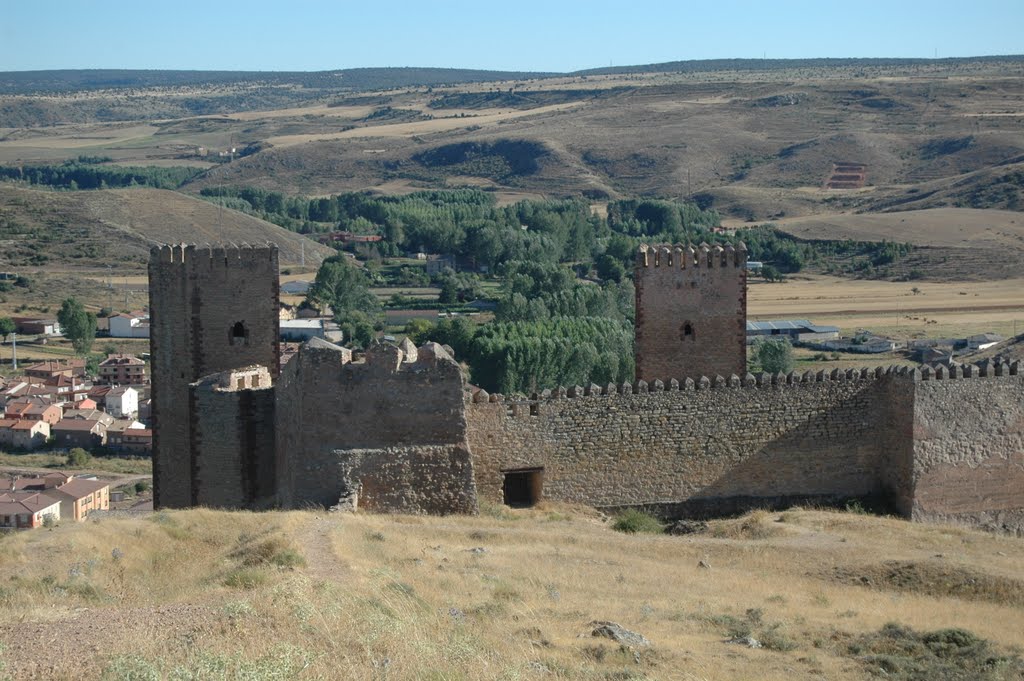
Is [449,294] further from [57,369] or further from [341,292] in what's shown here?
[57,369]

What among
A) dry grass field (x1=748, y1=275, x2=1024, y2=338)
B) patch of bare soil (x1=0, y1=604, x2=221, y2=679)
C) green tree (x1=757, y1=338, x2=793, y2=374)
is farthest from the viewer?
dry grass field (x1=748, y1=275, x2=1024, y2=338)

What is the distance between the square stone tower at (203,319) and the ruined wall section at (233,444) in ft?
3.03

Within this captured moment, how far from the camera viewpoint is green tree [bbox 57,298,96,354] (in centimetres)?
7594

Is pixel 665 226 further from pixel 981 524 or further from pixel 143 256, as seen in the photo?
pixel 981 524

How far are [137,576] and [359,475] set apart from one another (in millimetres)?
4624

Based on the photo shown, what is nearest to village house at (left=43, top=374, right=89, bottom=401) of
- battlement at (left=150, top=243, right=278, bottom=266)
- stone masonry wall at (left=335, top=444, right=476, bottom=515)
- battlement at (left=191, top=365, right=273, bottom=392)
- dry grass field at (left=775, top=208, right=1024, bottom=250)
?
battlement at (left=150, top=243, right=278, bottom=266)

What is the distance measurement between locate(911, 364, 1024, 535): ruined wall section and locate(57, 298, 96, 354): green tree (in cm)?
5881

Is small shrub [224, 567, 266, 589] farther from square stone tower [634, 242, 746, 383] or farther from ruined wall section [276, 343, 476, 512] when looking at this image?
square stone tower [634, 242, 746, 383]

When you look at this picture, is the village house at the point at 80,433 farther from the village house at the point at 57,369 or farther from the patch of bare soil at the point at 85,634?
the patch of bare soil at the point at 85,634

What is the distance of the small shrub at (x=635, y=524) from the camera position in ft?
71.9

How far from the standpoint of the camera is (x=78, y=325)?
76.1 meters

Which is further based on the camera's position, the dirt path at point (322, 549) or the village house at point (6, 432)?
the village house at point (6, 432)

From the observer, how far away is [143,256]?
104 meters

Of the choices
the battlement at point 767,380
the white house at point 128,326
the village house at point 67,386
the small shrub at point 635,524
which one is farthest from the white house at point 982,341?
the white house at point 128,326
